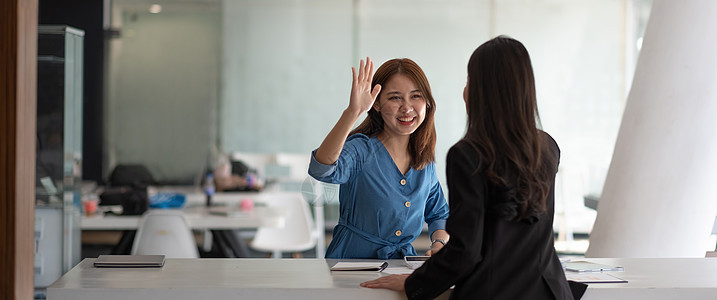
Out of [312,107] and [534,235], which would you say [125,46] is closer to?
[312,107]

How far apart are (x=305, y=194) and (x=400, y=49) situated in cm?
180

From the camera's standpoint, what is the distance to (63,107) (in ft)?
15.8

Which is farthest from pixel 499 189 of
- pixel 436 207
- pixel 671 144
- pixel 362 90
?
pixel 671 144

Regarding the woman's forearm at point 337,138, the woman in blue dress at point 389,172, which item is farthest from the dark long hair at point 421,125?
the woman's forearm at point 337,138

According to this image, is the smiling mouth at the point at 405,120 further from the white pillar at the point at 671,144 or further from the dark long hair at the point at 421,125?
the white pillar at the point at 671,144

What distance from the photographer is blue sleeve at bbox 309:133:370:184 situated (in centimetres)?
249

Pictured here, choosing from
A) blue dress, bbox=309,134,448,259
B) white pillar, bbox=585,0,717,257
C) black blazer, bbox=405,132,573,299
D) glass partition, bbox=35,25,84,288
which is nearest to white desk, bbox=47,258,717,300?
blue dress, bbox=309,134,448,259

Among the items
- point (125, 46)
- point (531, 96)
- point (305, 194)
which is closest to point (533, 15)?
point (305, 194)

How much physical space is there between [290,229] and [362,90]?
3791mm

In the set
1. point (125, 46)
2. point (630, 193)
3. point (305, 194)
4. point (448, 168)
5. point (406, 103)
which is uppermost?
point (125, 46)

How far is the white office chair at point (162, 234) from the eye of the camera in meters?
4.66

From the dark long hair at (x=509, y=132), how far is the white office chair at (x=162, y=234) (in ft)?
10.4

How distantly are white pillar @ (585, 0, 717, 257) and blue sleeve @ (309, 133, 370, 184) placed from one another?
64.3 inches

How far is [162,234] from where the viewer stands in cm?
467
